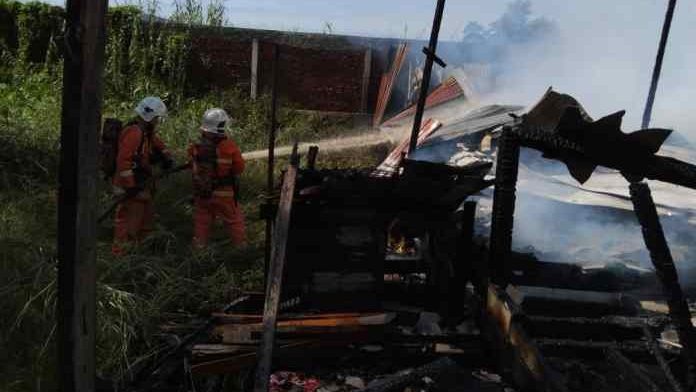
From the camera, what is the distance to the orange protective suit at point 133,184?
275 inches

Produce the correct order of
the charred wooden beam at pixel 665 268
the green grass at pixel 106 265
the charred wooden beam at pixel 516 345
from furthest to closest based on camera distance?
1. the green grass at pixel 106 265
2. the charred wooden beam at pixel 516 345
3. the charred wooden beam at pixel 665 268

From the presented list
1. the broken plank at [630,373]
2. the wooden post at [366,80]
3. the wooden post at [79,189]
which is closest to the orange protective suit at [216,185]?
the wooden post at [79,189]

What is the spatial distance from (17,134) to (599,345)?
844 cm

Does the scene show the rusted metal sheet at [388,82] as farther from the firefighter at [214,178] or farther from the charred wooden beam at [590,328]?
the charred wooden beam at [590,328]

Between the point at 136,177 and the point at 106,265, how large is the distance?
1.73 m

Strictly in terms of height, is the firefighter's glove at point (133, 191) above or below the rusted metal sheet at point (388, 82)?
below

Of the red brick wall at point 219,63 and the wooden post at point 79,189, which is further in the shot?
the red brick wall at point 219,63

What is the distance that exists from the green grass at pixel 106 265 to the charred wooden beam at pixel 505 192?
2.56 m

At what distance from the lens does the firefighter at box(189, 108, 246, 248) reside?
7.03m

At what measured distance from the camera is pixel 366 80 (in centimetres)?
1456

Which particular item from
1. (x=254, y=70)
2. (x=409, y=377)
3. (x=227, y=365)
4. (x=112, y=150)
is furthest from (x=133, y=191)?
(x=254, y=70)

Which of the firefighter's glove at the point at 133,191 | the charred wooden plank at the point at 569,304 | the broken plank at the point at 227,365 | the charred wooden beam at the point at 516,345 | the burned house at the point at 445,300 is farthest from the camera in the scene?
the firefighter's glove at the point at 133,191

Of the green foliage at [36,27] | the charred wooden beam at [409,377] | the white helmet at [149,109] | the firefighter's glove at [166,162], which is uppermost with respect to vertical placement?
the green foliage at [36,27]

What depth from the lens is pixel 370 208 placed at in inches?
189
